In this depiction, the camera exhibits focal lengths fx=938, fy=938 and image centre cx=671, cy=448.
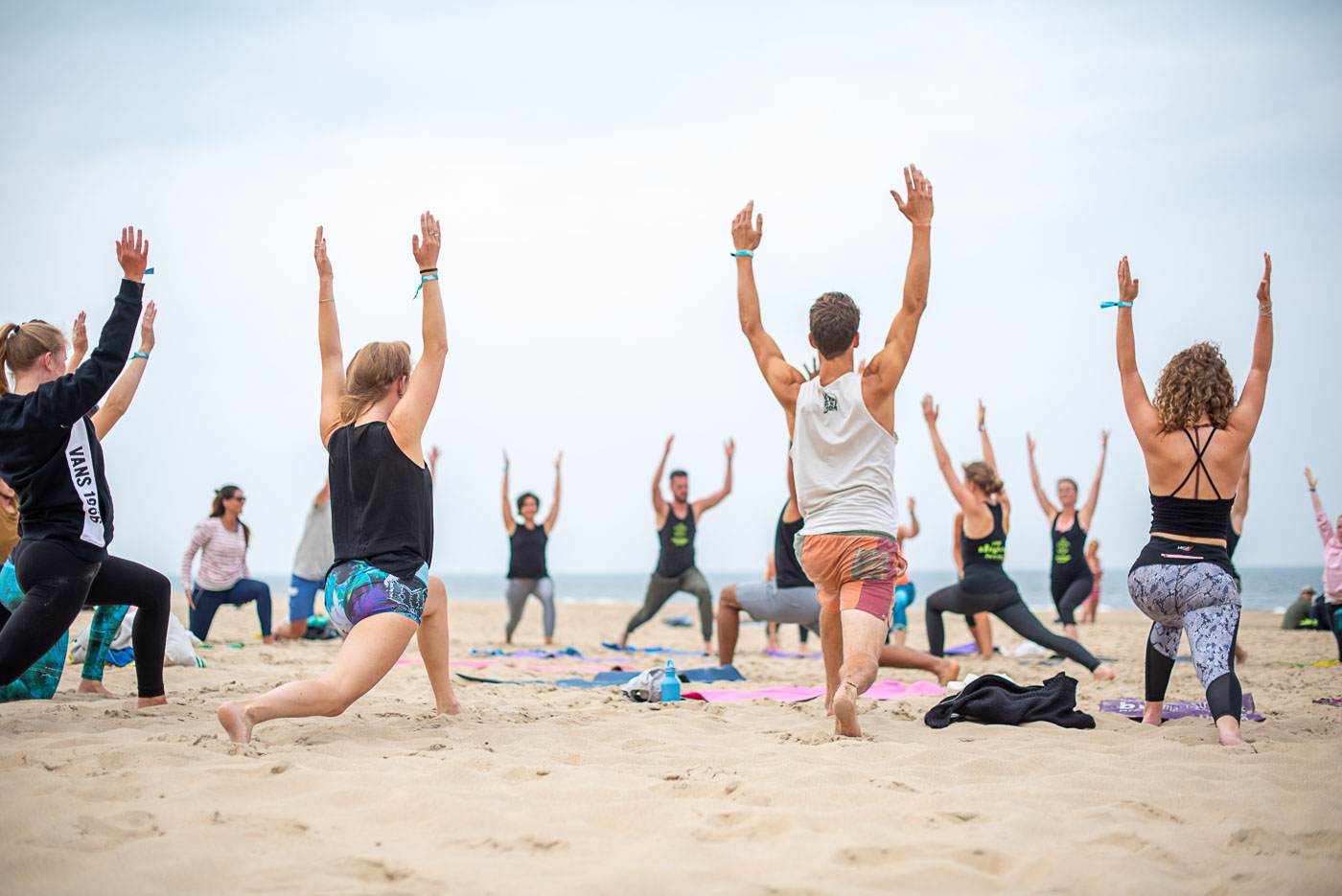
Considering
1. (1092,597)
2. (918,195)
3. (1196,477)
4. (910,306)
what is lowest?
(1092,597)

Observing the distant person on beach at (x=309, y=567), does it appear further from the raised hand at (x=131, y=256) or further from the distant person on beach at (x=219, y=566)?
the raised hand at (x=131, y=256)

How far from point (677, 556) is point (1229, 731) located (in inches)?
300

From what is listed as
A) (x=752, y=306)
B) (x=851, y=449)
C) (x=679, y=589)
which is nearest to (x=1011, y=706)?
(x=851, y=449)

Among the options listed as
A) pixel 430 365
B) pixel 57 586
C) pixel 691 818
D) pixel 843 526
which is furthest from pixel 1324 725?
pixel 57 586

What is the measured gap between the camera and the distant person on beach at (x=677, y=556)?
37.5ft

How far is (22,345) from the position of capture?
441cm

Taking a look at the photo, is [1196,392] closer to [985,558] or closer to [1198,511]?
[1198,511]

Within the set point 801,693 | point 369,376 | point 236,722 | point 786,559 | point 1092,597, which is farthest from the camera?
point 1092,597

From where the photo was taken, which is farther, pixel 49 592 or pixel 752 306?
pixel 752 306

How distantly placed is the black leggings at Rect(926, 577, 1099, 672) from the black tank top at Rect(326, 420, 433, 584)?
5.01 metres

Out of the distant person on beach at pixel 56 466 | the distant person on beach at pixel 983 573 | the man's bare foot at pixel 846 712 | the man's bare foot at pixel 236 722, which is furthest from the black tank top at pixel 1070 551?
the distant person on beach at pixel 56 466

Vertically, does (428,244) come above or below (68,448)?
above

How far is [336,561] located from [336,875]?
2.04 m

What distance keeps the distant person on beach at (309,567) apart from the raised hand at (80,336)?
6116 mm
